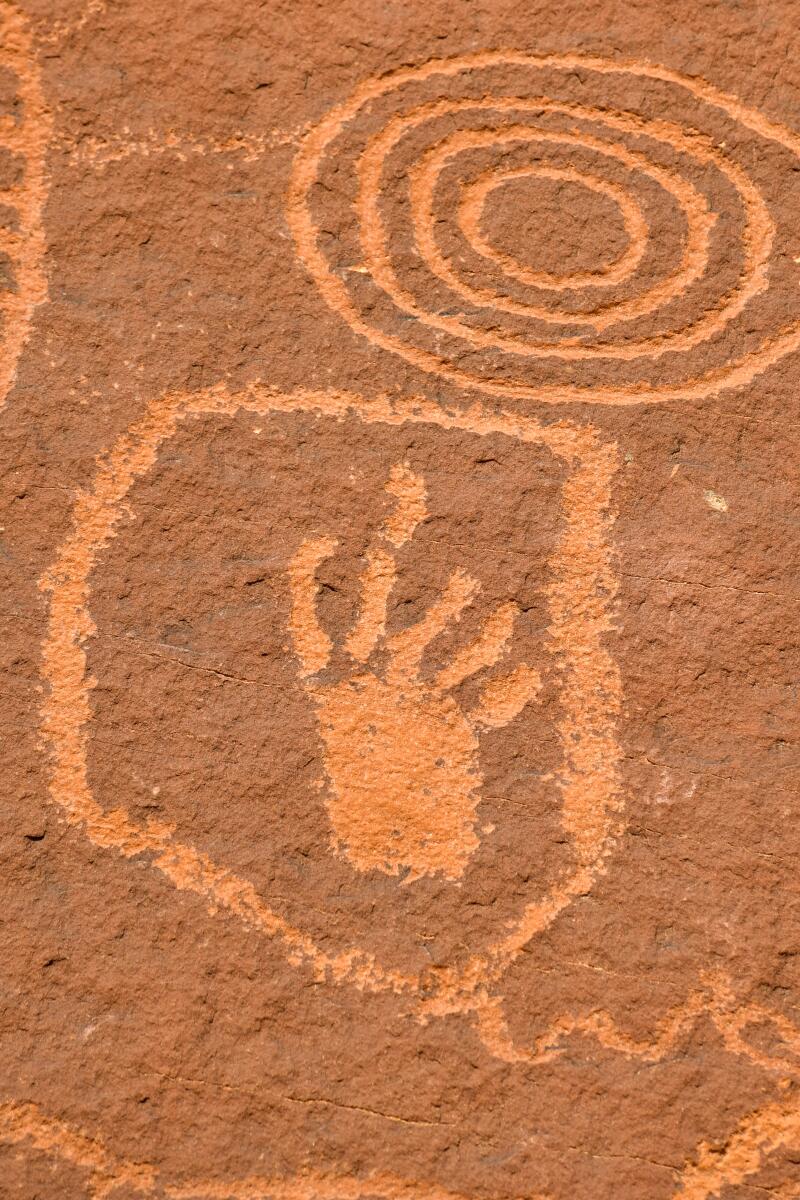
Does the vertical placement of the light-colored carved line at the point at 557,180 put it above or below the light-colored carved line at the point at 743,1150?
above

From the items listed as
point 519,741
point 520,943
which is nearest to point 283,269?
point 519,741

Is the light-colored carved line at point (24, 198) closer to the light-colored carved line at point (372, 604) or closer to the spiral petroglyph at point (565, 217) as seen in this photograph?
the spiral petroglyph at point (565, 217)

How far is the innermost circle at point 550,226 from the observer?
3.69 ft

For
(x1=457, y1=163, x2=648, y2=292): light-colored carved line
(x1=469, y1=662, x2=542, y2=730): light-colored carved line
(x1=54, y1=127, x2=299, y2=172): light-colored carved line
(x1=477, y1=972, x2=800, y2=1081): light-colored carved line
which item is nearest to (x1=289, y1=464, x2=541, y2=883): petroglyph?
(x1=469, y1=662, x2=542, y2=730): light-colored carved line

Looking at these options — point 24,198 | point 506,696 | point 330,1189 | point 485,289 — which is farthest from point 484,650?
point 24,198

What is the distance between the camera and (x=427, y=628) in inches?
41.3

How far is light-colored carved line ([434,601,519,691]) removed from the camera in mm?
1043

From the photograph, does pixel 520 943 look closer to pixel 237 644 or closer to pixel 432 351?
pixel 237 644

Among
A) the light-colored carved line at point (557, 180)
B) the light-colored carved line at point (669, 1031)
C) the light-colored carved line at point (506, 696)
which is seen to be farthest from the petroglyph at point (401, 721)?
the light-colored carved line at point (557, 180)

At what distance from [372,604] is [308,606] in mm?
48

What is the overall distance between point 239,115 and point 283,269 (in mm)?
139

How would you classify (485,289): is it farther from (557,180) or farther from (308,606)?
(308,606)

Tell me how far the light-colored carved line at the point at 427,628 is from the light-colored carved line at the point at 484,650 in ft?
0.07

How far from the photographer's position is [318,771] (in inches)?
40.3
